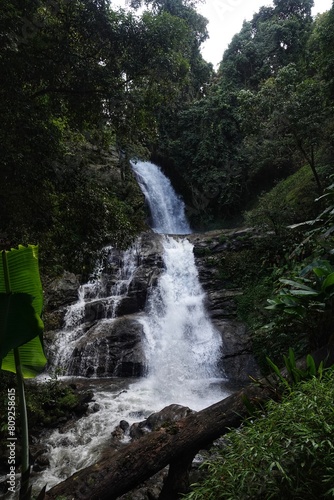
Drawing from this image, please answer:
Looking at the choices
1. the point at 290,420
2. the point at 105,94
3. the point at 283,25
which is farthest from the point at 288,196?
the point at 283,25

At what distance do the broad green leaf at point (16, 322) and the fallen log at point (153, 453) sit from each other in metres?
1.51

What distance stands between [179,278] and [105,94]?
7.67m

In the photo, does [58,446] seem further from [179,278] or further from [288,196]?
[288,196]

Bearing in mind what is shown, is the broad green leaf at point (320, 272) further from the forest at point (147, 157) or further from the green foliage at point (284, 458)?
the green foliage at point (284, 458)

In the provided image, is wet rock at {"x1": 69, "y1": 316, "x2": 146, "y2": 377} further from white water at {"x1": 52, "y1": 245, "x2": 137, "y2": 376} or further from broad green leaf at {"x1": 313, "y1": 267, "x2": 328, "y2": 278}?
broad green leaf at {"x1": 313, "y1": 267, "x2": 328, "y2": 278}

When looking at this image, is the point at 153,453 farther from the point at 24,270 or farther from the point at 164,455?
the point at 24,270

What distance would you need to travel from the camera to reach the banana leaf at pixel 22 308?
2.11m

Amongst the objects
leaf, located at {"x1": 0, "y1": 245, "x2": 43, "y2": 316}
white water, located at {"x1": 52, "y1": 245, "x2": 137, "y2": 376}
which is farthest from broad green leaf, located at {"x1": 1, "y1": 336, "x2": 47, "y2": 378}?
white water, located at {"x1": 52, "y1": 245, "x2": 137, "y2": 376}

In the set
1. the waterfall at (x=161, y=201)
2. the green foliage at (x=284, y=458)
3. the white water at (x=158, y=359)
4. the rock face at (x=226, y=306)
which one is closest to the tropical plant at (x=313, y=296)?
the green foliage at (x=284, y=458)

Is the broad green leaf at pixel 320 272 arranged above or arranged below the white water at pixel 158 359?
above

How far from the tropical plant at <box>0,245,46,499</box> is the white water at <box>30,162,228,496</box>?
3.18 metres

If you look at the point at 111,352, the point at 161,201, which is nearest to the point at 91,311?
the point at 111,352

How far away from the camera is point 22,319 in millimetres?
2148

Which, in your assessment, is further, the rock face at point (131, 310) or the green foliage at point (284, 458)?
the rock face at point (131, 310)
